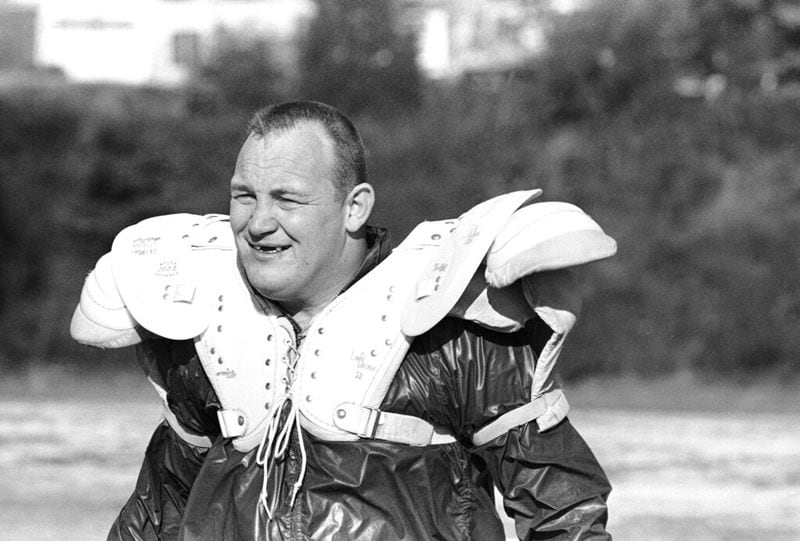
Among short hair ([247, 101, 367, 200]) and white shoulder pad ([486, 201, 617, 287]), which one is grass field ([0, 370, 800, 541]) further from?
white shoulder pad ([486, 201, 617, 287])

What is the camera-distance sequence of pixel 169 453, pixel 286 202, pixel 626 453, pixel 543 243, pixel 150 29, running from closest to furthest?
pixel 543 243, pixel 286 202, pixel 169 453, pixel 626 453, pixel 150 29

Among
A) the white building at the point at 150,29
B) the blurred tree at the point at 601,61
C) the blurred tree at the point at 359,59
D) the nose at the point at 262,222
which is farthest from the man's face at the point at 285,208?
the white building at the point at 150,29

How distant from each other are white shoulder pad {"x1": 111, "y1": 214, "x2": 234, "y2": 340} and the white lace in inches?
9.7

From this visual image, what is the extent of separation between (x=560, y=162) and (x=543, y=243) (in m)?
13.2

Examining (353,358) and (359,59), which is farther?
(359,59)

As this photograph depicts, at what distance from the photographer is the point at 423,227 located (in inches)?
121

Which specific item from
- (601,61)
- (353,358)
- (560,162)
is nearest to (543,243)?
(353,358)

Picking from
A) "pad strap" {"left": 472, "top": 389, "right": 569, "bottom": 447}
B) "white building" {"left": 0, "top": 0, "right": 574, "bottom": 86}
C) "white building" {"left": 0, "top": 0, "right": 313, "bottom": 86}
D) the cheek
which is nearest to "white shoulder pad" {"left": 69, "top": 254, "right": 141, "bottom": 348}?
the cheek

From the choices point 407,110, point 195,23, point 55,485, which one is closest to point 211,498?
point 55,485

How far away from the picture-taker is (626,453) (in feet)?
31.9

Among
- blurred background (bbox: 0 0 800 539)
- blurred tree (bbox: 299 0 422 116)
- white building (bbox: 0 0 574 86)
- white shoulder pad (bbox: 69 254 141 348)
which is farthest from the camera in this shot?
white building (bbox: 0 0 574 86)

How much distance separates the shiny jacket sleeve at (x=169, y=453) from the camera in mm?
3113

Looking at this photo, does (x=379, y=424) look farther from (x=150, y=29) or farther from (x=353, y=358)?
(x=150, y=29)

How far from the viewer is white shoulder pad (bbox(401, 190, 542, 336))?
2.71 m
